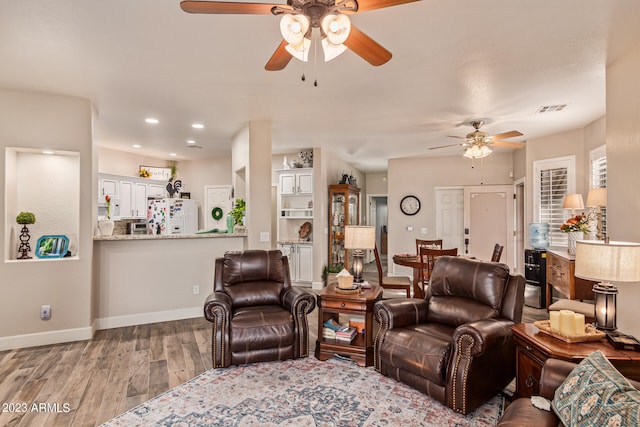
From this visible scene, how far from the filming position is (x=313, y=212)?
21.1 ft

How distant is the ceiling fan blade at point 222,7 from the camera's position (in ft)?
5.21

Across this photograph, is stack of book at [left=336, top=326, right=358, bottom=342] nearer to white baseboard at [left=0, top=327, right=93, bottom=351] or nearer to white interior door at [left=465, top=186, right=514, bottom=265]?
white baseboard at [left=0, top=327, right=93, bottom=351]

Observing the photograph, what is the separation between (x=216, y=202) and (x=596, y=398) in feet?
23.7

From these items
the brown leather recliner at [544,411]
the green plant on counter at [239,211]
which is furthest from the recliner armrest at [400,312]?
the green plant on counter at [239,211]

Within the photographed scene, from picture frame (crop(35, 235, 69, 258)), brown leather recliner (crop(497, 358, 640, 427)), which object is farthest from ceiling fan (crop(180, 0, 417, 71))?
picture frame (crop(35, 235, 69, 258))

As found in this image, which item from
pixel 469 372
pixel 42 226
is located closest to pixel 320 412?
pixel 469 372

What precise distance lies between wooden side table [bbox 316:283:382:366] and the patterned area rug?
0.54ft

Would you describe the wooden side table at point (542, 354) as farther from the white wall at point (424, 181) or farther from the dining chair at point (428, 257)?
the white wall at point (424, 181)

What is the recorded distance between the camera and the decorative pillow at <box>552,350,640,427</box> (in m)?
1.21

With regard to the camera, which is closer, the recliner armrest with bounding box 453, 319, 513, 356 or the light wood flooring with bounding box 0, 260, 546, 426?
the recliner armrest with bounding box 453, 319, 513, 356

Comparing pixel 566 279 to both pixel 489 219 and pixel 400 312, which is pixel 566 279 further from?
pixel 489 219

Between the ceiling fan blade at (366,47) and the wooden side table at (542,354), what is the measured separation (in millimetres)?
1991

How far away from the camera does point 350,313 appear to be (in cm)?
312

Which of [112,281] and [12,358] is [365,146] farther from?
[12,358]
